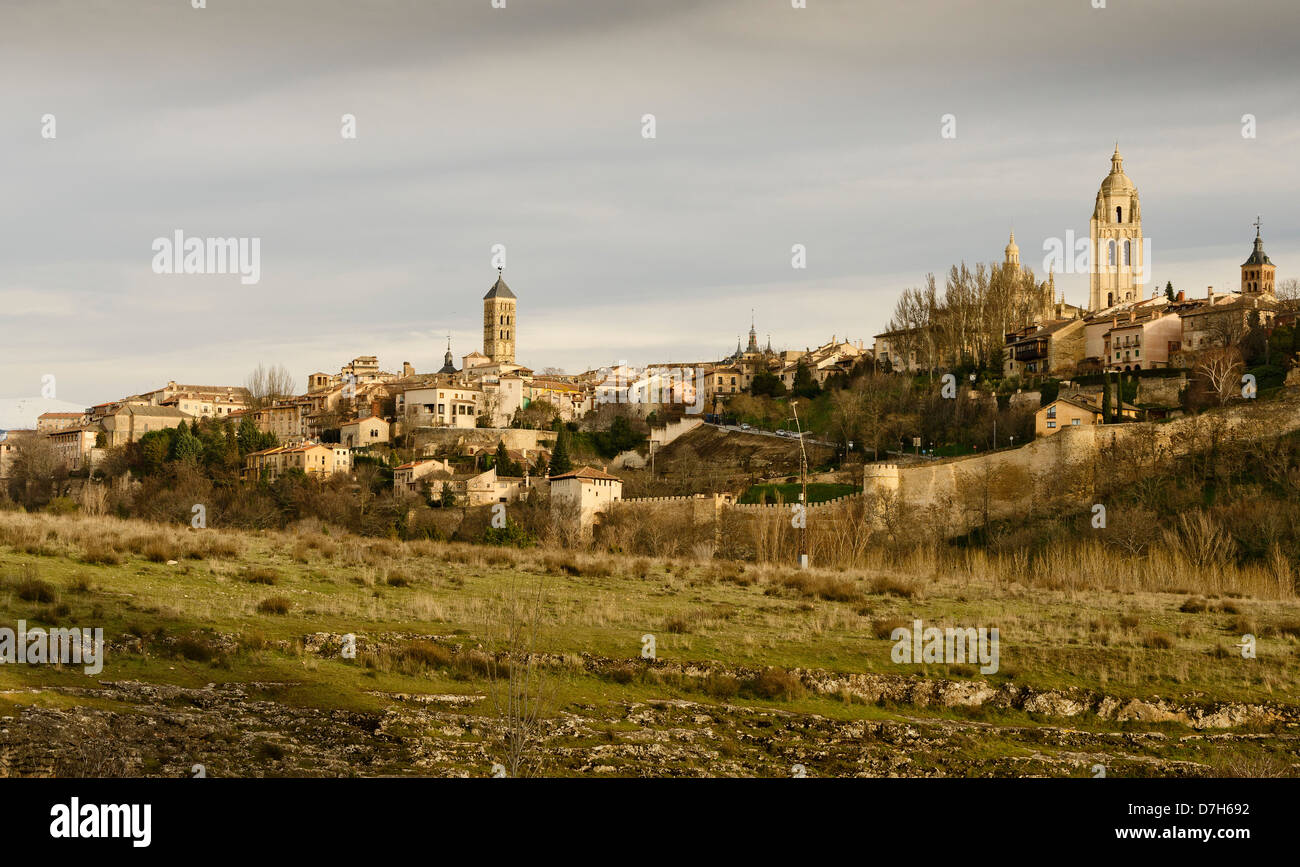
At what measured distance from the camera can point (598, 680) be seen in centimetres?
1619

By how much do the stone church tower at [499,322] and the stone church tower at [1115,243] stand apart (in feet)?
193

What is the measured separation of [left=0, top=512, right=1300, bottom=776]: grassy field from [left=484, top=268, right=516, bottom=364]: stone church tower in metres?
109

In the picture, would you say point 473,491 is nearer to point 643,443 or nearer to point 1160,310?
point 643,443

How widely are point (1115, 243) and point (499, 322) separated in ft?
203

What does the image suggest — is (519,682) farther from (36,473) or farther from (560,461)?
(36,473)

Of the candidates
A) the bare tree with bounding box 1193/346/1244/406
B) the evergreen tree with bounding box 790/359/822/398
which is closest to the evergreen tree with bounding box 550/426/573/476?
the evergreen tree with bounding box 790/359/822/398

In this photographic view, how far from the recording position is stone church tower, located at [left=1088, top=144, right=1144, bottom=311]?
112562mm

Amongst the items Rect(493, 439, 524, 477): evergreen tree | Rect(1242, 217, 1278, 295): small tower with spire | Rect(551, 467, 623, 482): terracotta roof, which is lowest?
Rect(551, 467, 623, 482): terracotta roof

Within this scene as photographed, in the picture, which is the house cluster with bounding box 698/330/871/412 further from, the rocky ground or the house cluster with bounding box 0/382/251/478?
the rocky ground

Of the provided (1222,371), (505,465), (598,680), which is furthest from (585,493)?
(598,680)

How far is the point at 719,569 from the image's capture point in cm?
3117

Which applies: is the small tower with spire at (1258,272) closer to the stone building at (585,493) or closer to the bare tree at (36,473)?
the stone building at (585,493)
